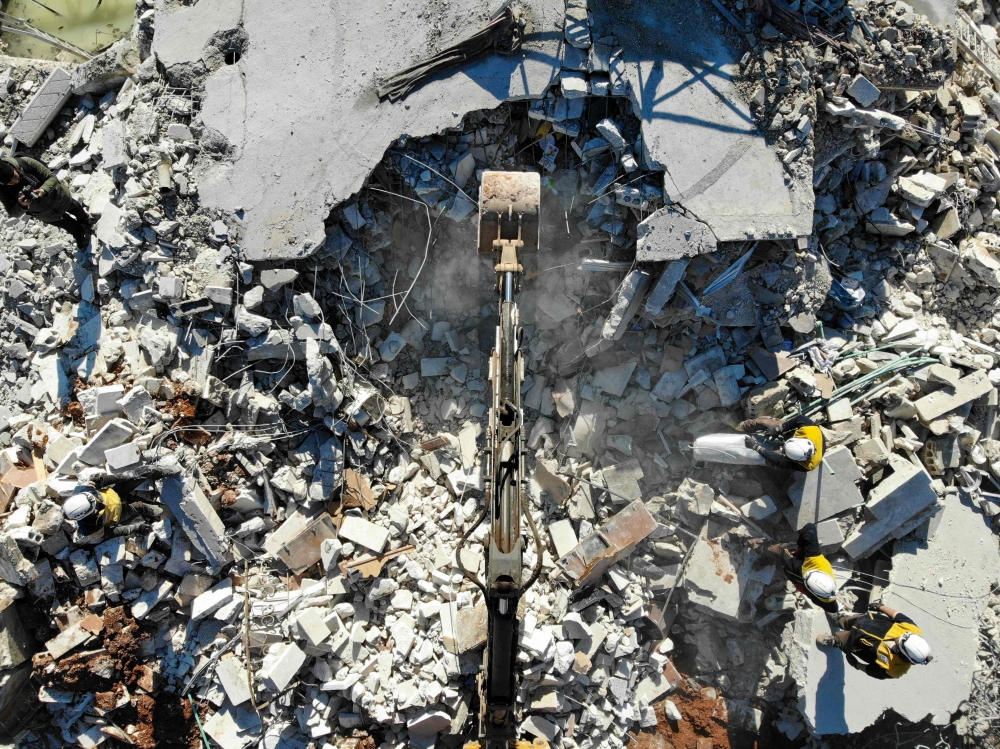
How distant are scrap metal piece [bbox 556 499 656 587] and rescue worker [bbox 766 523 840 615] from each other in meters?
1.29

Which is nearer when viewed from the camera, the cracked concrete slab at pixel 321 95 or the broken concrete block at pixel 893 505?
the broken concrete block at pixel 893 505

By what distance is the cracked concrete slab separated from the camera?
584 cm

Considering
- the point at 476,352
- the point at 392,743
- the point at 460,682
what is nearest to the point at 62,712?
the point at 392,743

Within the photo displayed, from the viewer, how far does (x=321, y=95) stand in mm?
5984

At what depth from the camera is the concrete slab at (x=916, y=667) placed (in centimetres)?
573

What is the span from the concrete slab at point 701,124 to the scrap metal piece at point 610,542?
2.80m

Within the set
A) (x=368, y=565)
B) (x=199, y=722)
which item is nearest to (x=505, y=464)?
(x=368, y=565)

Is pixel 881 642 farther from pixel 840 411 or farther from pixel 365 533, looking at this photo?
pixel 365 533

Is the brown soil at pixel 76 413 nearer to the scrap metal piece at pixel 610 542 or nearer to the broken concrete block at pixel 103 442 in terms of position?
the broken concrete block at pixel 103 442

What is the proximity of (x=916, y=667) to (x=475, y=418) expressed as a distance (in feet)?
15.8

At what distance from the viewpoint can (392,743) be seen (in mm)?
5680

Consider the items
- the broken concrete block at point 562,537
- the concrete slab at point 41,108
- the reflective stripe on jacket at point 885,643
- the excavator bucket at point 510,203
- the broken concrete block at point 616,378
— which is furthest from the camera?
the concrete slab at point 41,108

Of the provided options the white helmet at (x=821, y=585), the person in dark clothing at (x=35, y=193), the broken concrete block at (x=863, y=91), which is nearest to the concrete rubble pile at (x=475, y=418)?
the broken concrete block at (x=863, y=91)

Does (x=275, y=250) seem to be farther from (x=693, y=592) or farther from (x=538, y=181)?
(x=693, y=592)
